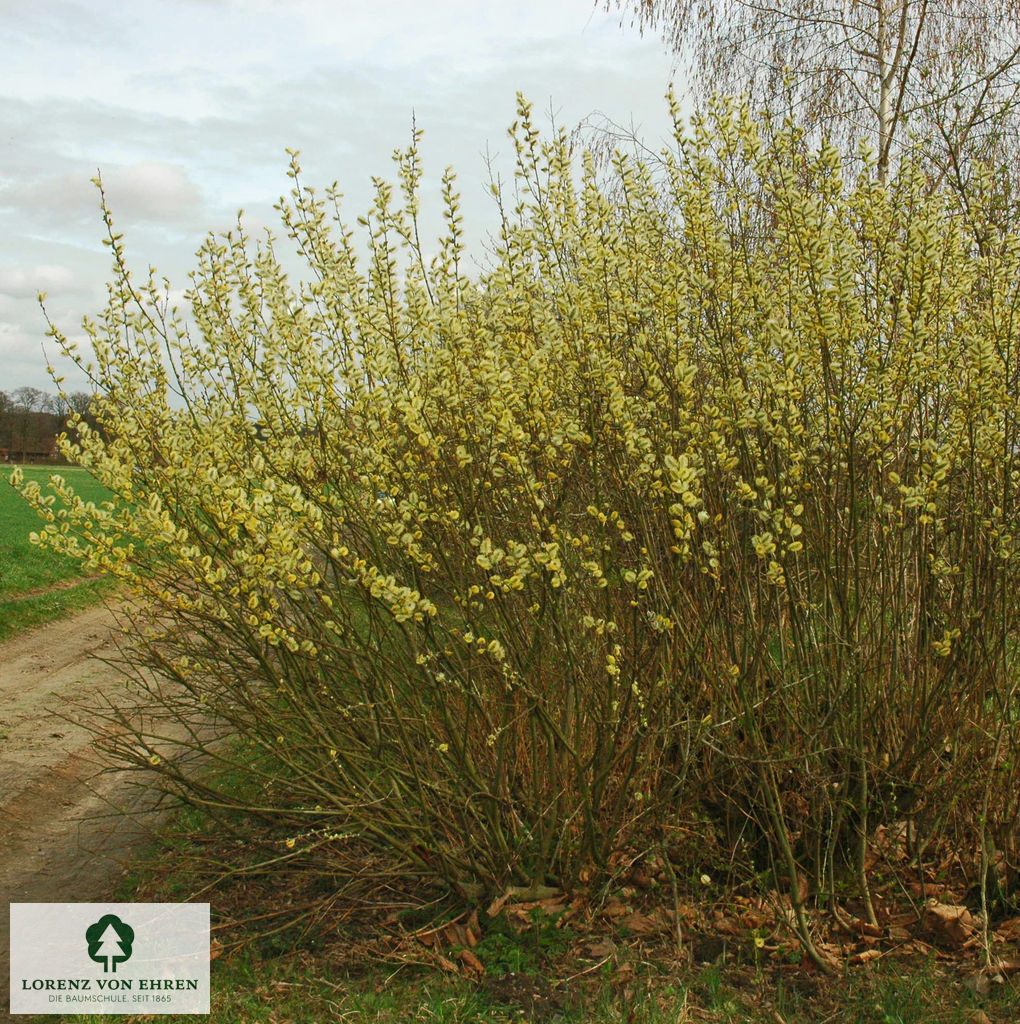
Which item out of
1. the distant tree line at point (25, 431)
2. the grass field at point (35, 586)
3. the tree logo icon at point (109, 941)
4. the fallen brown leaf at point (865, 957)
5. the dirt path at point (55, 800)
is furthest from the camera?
the distant tree line at point (25, 431)

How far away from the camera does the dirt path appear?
4523mm

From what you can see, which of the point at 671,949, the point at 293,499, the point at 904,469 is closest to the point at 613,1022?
the point at 671,949

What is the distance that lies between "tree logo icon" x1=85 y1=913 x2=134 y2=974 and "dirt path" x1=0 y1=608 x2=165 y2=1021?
0.28 meters

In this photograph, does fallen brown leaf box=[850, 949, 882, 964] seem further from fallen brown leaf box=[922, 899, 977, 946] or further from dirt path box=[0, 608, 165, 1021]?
dirt path box=[0, 608, 165, 1021]

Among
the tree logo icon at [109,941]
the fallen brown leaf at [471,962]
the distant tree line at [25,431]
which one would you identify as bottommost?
the tree logo icon at [109,941]

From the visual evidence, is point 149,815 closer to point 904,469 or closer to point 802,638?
point 802,638

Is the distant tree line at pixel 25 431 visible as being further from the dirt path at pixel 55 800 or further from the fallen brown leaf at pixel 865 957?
the fallen brown leaf at pixel 865 957

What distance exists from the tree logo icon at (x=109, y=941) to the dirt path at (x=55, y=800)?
0.93 feet

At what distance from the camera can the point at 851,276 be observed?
10.8ft

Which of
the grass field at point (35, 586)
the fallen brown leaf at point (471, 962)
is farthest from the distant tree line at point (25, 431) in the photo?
the fallen brown leaf at point (471, 962)

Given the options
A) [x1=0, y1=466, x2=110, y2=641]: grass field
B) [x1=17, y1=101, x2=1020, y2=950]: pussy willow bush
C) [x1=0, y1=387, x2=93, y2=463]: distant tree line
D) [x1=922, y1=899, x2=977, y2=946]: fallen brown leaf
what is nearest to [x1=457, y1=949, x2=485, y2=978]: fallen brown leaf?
[x1=17, y1=101, x2=1020, y2=950]: pussy willow bush

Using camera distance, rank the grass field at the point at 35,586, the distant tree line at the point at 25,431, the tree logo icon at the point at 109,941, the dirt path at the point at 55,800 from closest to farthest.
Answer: the tree logo icon at the point at 109,941
the dirt path at the point at 55,800
the grass field at the point at 35,586
the distant tree line at the point at 25,431

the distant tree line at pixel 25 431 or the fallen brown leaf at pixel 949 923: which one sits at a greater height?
the distant tree line at pixel 25 431

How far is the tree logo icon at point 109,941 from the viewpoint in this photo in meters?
3.82
